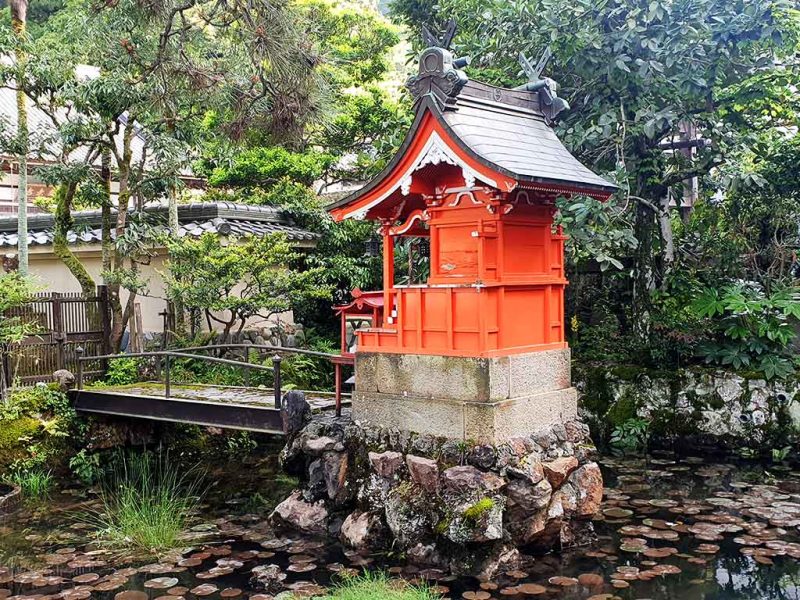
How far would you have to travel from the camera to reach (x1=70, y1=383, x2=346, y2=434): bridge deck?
450 inches

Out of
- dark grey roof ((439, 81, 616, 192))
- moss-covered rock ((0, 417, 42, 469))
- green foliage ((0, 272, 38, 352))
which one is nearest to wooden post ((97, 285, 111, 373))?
green foliage ((0, 272, 38, 352))

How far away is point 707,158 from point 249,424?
8.94 meters

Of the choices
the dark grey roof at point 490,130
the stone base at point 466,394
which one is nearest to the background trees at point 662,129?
the dark grey roof at point 490,130

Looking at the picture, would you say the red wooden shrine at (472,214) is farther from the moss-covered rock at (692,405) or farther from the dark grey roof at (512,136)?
the moss-covered rock at (692,405)

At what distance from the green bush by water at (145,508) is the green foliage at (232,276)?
320cm

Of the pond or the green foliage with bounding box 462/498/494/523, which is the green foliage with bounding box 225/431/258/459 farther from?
the green foliage with bounding box 462/498/494/523

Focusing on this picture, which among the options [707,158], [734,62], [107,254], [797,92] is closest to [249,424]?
[107,254]

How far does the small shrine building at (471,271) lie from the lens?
9.19 metres

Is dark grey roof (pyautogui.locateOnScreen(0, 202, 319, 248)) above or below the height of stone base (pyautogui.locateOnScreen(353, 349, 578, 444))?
above

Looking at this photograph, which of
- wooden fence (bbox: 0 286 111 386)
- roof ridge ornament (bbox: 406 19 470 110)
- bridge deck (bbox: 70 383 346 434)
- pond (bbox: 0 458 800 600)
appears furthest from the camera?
wooden fence (bbox: 0 286 111 386)

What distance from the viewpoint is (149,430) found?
14.4 m

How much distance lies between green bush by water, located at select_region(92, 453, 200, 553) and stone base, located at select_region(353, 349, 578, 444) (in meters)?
2.71

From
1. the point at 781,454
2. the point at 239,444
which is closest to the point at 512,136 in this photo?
the point at 781,454

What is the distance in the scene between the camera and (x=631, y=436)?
14.5m
